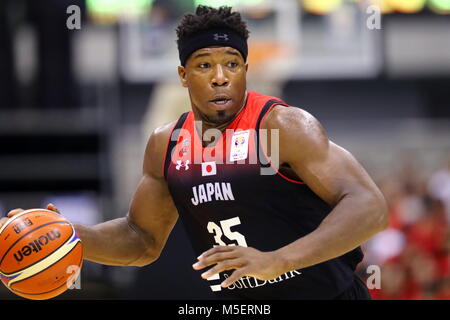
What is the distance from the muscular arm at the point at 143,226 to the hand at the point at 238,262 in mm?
1386

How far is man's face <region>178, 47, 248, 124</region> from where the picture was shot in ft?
15.5

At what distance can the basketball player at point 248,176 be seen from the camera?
14.6ft

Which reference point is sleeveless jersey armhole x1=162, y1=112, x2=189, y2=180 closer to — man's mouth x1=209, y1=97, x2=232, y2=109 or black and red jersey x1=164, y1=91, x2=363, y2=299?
black and red jersey x1=164, y1=91, x2=363, y2=299

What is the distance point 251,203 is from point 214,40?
944mm

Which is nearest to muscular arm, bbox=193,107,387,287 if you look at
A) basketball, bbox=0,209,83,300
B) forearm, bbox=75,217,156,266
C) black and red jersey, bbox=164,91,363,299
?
black and red jersey, bbox=164,91,363,299

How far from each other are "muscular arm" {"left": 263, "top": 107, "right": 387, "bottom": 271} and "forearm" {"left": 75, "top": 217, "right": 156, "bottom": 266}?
1282mm

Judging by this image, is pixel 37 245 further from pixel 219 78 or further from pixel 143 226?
pixel 219 78

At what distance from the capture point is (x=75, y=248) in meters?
4.80

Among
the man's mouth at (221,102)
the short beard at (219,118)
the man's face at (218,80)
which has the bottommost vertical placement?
the short beard at (219,118)

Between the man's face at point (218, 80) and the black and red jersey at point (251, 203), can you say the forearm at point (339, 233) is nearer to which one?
the black and red jersey at point (251, 203)

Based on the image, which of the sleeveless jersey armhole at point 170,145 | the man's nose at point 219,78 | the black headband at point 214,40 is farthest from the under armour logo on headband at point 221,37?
the sleeveless jersey armhole at point 170,145

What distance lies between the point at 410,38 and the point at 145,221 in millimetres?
10800
